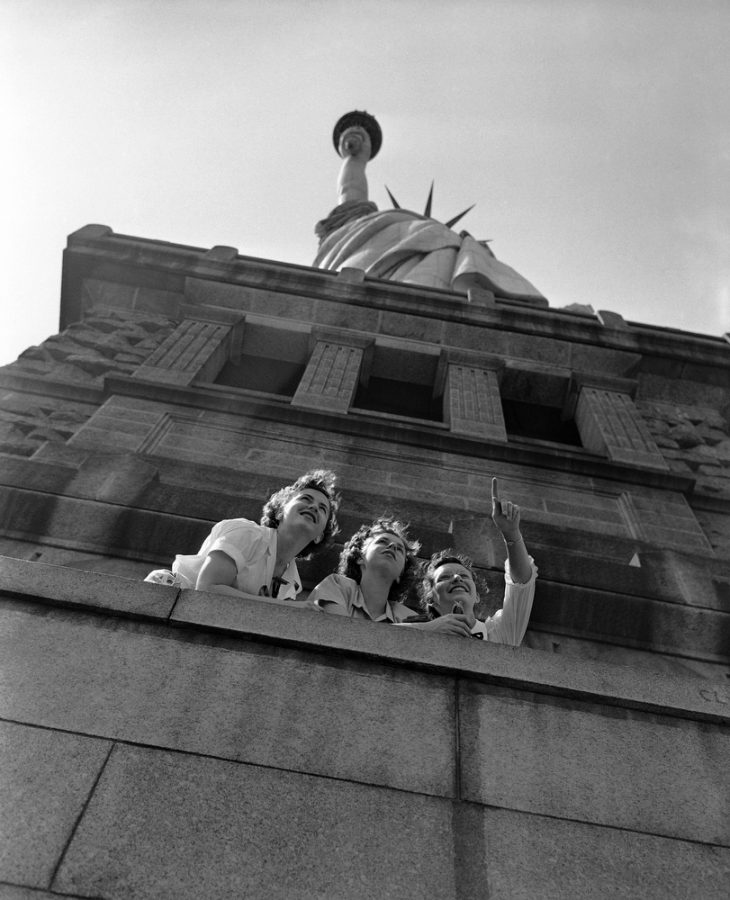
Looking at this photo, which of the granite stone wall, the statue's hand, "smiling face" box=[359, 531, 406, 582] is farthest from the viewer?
the statue's hand

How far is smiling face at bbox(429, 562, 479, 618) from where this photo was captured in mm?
5430

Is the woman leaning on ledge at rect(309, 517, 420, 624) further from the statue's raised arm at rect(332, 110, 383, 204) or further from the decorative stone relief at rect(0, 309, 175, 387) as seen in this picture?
the statue's raised arm at rect(332, 110, 383, 204)

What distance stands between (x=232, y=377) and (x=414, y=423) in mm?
3576

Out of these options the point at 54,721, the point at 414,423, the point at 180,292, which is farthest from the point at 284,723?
the point at 180,292

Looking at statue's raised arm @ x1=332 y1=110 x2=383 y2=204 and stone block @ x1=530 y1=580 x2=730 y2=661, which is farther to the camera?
statue's raised arm @ x1=332 y1=110 x2=383 y2=204

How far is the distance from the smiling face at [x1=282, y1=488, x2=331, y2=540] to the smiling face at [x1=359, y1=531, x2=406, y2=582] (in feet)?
1.24

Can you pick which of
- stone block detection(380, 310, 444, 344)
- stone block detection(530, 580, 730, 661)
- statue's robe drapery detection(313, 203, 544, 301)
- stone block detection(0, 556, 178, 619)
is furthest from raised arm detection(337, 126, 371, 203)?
stone block detection(0, 556, 178, 619)

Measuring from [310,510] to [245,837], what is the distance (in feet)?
9.57

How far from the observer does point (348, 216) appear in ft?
96.1

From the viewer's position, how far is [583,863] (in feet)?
9.99

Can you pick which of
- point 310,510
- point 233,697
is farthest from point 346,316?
point 233,697

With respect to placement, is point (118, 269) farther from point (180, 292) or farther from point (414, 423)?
point (414, 423)

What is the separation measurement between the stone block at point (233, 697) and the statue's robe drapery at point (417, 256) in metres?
15.0

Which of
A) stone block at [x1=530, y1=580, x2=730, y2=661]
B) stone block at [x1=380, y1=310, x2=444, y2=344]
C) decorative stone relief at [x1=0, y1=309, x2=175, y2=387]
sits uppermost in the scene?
stone block at [x1=380, y1=310, x2=444, y2=344]
